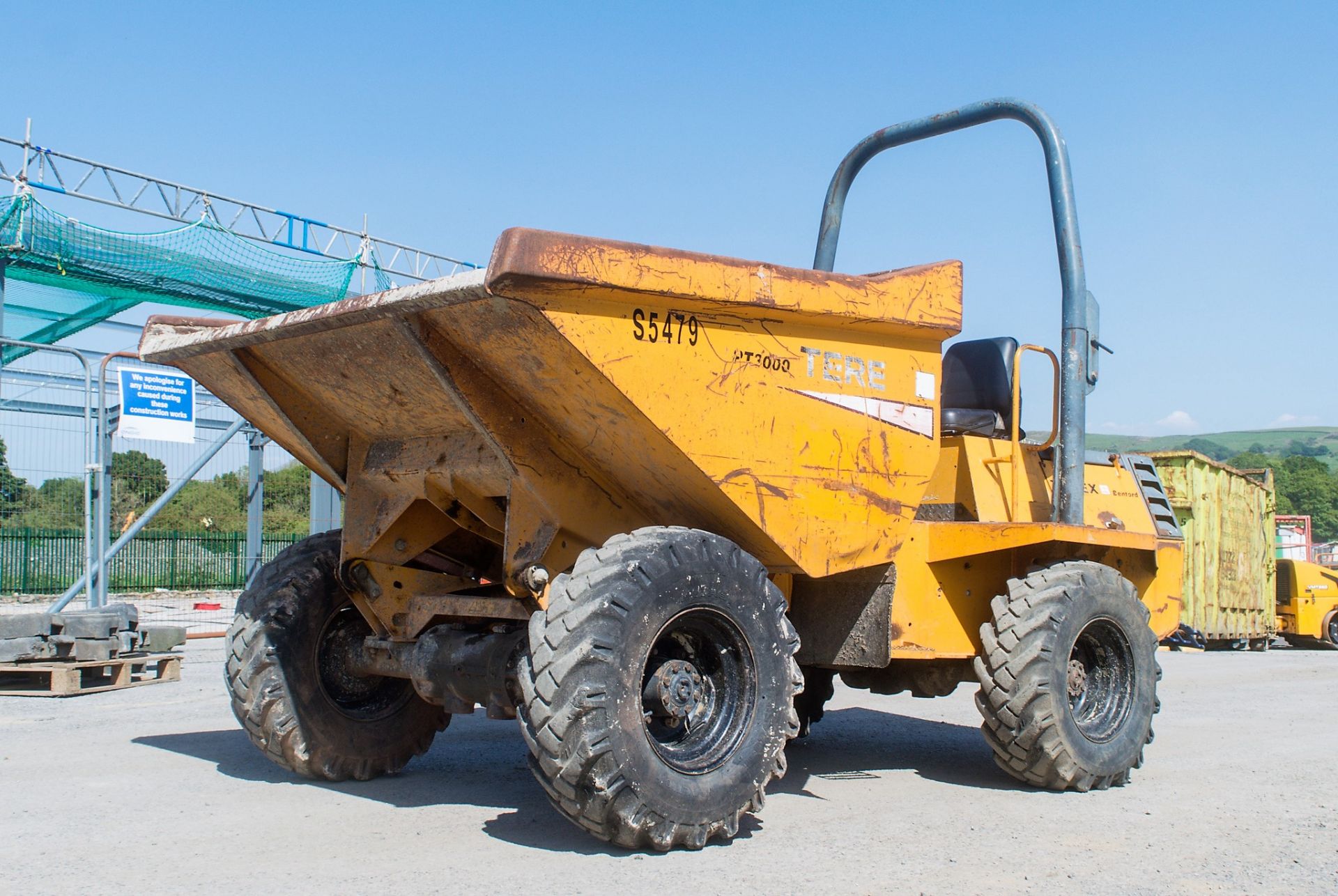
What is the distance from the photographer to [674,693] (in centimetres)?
461

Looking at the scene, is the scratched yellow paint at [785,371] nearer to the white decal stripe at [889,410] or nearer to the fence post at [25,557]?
the white decal stripe at [889,410]

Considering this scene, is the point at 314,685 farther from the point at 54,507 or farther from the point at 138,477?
the point at 54,507

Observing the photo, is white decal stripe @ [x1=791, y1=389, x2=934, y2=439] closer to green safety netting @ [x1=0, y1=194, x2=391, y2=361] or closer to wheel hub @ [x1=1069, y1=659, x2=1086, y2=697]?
wheel hub @ [x1=1069, y1=659, x2=1086, y2=697]

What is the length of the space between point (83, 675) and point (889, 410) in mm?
7807

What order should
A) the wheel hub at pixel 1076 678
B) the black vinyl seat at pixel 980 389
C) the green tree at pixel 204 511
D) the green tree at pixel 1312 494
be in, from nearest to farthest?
the wheel hub at pixel 1076 678
the black vinyl seat at pixel 980 389
the green tree at pixel 204 511
the green tree at pixel 1312 494

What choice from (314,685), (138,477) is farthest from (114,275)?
(314,685)

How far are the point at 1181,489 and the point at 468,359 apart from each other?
15.0 m

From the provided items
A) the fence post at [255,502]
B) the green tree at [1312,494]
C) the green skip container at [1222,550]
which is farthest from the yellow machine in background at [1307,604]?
the green tree at [1312,494]

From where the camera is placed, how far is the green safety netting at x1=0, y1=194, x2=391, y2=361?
14.3m

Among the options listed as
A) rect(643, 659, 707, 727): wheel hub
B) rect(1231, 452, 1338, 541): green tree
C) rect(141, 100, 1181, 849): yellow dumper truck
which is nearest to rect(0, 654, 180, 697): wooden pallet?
rect(141, 100, 1181, 849): yellow dumper truck

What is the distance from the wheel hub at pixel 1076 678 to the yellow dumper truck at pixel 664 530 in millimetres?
27

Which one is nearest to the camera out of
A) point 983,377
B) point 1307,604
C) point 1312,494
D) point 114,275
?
point 983,377

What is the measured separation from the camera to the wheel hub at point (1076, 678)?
245 inches

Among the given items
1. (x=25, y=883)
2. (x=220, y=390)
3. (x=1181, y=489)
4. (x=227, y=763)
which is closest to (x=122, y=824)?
(x=25, y=883)
